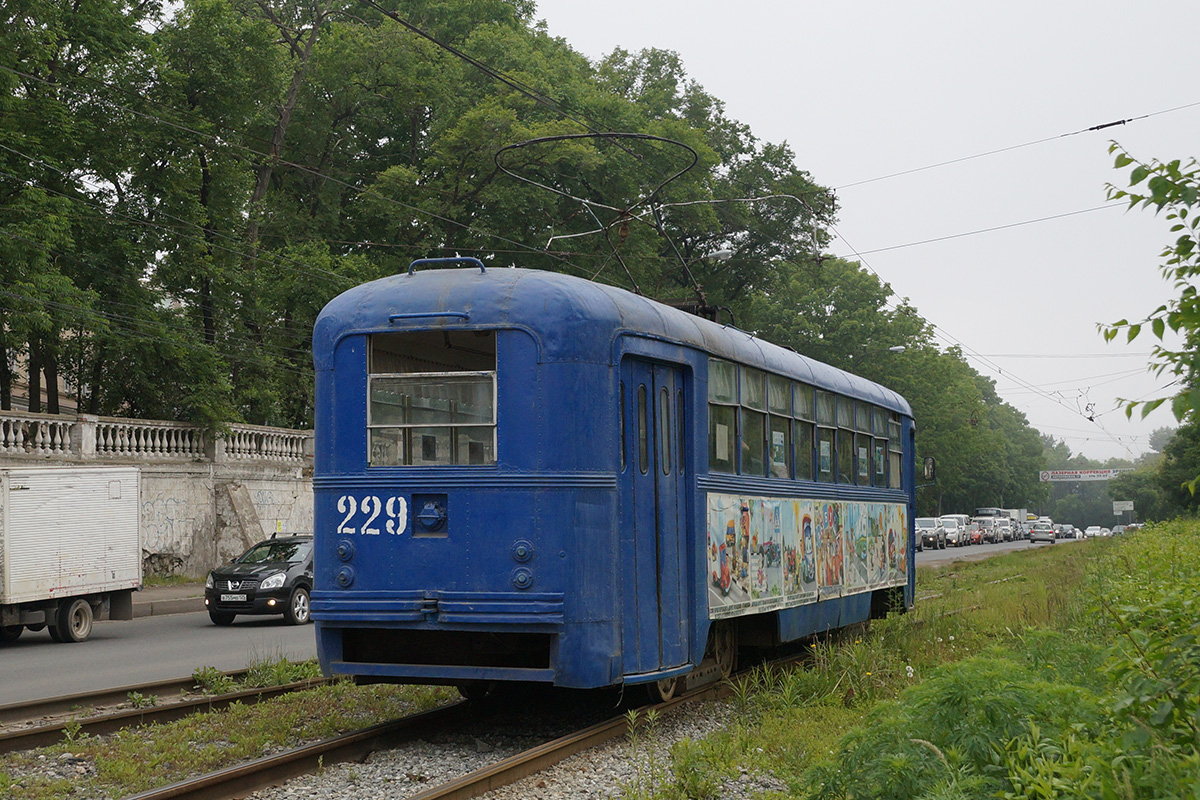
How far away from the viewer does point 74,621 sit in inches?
737

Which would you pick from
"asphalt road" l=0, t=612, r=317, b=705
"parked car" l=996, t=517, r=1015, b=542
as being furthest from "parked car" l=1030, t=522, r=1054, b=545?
"asphalt road" l=0, t=612, r=317, b=705

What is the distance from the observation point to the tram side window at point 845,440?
48.3 ft

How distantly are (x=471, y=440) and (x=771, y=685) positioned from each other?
401 cm

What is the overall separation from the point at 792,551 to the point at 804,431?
146cm

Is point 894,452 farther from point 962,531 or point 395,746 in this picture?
point 962,531

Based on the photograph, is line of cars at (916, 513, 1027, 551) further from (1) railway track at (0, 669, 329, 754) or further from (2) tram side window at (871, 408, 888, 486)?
(1) railway track at (0, 669, 329, 754)

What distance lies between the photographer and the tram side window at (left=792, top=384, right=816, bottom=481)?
13078 mm

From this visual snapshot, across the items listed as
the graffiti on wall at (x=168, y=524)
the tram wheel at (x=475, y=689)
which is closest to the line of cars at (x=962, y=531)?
the graffiti on wall at (x=168, y=524)

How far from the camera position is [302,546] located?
21781 millimetres

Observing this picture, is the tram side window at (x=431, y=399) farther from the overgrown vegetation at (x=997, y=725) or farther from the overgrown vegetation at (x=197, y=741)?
the overgrown vegetation at (x=997, y=725)

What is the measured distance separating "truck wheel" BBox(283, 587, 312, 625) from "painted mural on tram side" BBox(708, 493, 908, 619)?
9.66 metres

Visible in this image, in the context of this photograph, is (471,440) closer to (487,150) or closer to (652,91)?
(487,150)

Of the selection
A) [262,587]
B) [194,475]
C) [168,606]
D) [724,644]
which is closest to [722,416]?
[724,644]

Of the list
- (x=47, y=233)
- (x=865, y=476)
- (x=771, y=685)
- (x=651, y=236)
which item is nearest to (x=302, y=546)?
(x=47, y=233)
